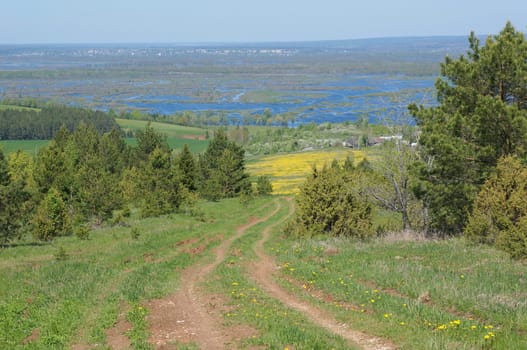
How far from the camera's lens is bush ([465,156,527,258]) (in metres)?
17.9

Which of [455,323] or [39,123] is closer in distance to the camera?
[455,323]

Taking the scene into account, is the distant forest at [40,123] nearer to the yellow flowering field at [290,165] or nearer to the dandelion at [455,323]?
the yellow flowering field at [290,165]

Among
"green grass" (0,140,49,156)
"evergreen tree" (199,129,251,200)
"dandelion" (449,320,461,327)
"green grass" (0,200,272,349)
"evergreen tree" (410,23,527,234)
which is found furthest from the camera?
"green grass" (0,140,49,156)

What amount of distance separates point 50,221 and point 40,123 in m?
111

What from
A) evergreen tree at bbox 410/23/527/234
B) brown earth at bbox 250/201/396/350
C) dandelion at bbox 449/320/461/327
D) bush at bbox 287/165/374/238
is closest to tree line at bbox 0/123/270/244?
bush at bbox 287/165/374/238

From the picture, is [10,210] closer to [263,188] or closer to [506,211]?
[506,211]

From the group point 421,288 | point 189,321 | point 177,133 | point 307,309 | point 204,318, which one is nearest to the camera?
point 189,321

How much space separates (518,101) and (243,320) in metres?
17.3

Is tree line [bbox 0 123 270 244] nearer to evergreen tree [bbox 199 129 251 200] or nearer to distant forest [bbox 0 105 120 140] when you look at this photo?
evergreen tree [bbox 199 129 251 200]

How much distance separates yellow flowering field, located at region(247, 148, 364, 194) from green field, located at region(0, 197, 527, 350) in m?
45.3

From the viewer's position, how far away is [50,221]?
3161cm

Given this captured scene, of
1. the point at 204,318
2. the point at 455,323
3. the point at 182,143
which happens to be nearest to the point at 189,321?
the point at 204,318

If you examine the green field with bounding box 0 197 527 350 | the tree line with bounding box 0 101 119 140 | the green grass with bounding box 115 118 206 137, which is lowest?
the green grass with bounding box 115 118 206 137

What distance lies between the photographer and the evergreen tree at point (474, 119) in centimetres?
2247
